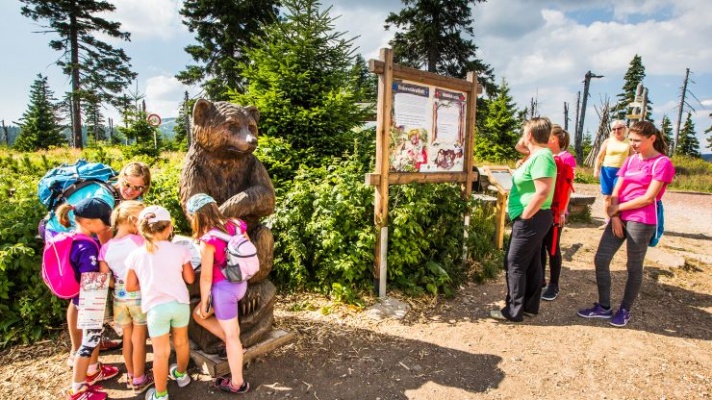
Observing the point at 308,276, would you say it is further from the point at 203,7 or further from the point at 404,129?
the point at 203,7

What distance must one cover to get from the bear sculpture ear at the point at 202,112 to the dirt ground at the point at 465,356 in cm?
183

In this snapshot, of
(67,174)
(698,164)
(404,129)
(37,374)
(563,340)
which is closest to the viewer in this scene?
(37,374)

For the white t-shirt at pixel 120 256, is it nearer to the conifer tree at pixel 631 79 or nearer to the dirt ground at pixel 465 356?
the dirt ground at pixel 465 356

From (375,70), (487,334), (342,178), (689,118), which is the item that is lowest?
(487,334)

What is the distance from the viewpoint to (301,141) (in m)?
5.39

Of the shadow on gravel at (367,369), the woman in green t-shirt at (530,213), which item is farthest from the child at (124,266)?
the woman in green t-shirt at (530,213)

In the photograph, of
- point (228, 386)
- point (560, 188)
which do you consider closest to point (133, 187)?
point (228, 386)

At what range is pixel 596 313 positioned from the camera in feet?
12.7

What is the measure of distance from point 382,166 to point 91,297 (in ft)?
8.79

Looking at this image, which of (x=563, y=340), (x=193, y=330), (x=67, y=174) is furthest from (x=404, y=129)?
(x=67, y=174)

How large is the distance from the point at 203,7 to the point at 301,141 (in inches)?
614

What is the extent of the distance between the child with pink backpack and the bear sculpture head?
0.80 metres

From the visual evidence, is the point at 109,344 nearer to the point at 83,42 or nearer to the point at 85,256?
the point at 85,256

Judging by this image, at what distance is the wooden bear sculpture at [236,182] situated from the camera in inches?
109
